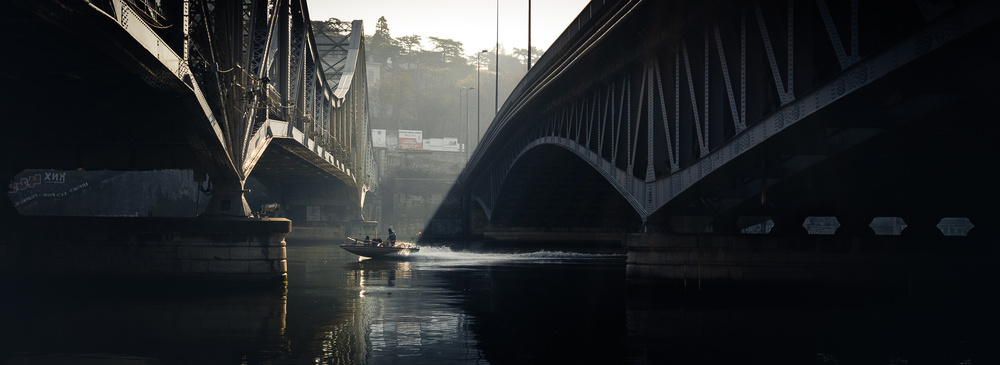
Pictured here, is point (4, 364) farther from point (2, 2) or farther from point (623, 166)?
point (623, 166)

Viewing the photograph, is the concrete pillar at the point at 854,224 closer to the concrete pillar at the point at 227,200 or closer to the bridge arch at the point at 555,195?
Result: the bridge arch at the point at 555,195

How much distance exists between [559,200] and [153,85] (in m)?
51.8

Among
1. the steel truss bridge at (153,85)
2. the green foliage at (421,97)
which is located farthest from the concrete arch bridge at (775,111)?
the green foliage at (421,97)

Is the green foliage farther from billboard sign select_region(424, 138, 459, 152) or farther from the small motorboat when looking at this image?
the small motorboat

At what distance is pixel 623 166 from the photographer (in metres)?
32.1

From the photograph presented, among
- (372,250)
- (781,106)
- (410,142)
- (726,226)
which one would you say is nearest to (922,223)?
(726,226)

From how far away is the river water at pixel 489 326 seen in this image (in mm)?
15219

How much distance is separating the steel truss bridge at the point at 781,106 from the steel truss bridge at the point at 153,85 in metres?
12.6

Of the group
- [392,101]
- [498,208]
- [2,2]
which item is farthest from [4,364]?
[392,101]

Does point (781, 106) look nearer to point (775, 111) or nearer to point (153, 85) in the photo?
point (775, 111)

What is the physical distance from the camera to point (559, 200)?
71.6 metres

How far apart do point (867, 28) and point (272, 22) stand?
81.4 feet

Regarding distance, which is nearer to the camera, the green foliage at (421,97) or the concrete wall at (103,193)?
the concrete wall at (103,193)

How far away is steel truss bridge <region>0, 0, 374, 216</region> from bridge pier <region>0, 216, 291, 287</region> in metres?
1.31
